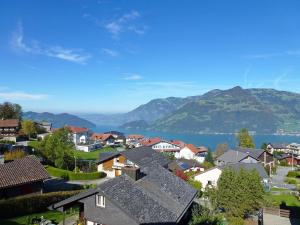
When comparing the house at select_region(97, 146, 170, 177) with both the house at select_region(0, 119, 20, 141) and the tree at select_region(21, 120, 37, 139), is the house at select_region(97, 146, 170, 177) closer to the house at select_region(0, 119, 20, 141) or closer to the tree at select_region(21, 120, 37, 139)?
the house at select_region(0, 119, 20, 141)

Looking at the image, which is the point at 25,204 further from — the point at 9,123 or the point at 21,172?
the point at 9,123

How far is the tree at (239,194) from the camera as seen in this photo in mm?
36625

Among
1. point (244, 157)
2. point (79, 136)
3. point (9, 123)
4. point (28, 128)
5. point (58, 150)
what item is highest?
point (9, 123)

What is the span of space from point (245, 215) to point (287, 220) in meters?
5.63

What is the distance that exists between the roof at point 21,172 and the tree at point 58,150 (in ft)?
75.0

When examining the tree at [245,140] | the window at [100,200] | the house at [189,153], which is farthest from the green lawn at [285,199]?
the house at [189,153]

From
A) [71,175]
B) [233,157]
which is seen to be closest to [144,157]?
[71,175]

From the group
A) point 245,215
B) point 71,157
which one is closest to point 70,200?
Answer: point 245,215

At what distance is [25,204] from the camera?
3934 centimetres

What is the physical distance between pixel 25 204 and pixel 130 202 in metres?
17.3

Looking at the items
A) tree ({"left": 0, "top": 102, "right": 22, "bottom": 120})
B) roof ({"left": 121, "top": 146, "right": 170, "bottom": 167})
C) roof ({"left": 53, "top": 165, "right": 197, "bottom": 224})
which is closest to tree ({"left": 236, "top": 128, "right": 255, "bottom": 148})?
roof ({"left": 121, "top": 146, "right": 170, "bottom": 167})

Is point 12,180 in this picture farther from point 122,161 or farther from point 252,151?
point 252,151

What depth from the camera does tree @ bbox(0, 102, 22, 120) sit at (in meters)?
132

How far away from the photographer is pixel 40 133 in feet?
433
